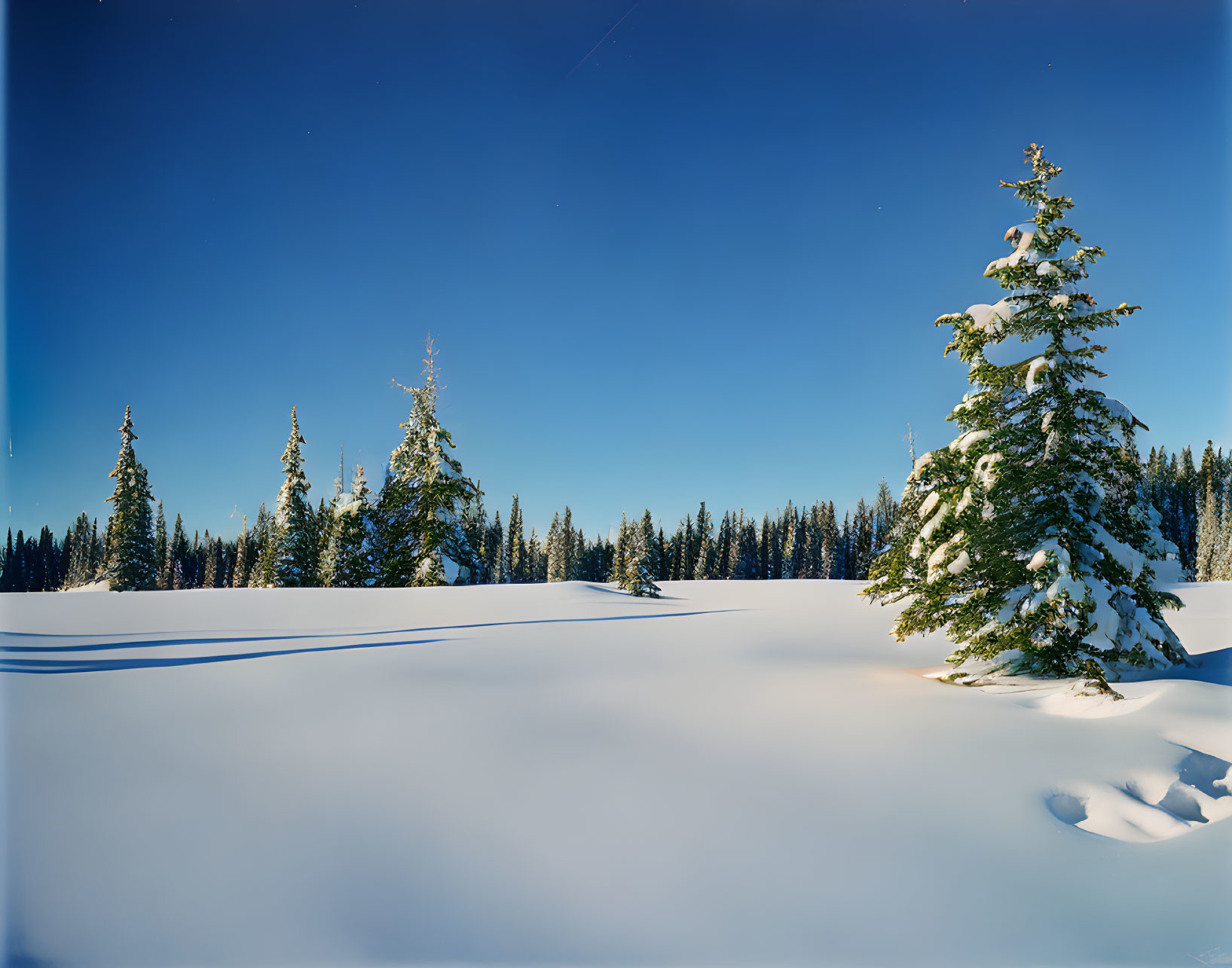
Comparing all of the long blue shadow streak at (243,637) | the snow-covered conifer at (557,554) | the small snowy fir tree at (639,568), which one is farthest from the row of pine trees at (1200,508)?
the snow-covered conifer at (557,554)

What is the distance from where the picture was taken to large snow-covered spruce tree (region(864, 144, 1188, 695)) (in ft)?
22.1

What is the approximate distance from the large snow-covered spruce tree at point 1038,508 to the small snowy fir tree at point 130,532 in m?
38.0

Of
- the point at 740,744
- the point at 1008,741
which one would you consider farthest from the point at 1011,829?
the point at 740,744

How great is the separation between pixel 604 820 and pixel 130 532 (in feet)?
134

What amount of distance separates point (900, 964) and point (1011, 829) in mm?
1407

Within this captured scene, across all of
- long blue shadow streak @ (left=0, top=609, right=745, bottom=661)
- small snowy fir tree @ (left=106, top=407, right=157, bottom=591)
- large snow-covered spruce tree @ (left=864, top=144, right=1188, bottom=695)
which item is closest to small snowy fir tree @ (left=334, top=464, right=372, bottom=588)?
small snowy fir tree @ (left=106, top=407, right=157, bottom=591)

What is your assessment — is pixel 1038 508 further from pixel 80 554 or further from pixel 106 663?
pixel 80 554

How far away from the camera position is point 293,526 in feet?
109

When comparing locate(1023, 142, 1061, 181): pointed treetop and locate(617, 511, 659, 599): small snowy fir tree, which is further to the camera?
locate(617, 511, 659, 599): small snowy fir tree

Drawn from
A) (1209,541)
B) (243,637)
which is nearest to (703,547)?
(1209,541)

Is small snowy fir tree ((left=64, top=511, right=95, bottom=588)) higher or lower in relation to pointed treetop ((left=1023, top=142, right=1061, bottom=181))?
lower

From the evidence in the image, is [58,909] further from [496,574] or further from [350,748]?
[496,574]

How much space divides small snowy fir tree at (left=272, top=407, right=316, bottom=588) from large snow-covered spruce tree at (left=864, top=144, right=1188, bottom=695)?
34189 millimetres

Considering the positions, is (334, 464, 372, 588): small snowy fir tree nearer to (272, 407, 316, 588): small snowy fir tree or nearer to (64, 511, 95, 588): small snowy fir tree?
(272, 407, 316, 588): small snowy fir tree
